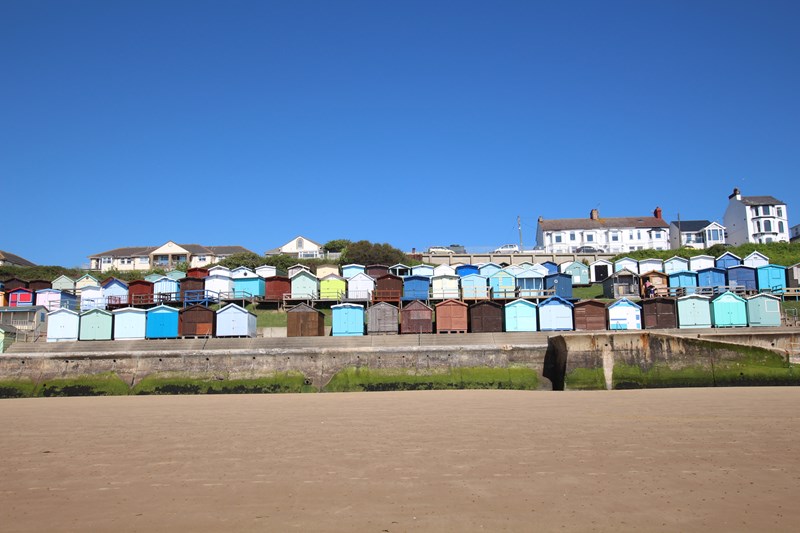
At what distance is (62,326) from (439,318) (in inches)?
940

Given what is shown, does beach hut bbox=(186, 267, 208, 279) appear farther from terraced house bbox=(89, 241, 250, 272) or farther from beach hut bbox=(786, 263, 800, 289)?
beach hut bbox=(786, 263, 800, 289)

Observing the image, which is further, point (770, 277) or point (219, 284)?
point (219, 284)

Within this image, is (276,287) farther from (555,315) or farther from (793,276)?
(793,276)

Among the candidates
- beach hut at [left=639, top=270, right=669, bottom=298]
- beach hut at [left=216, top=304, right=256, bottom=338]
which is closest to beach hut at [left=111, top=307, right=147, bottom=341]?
beach hut at [left=216, top=304, right=256, bottom=338]

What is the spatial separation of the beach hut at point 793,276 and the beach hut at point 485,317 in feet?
81.5

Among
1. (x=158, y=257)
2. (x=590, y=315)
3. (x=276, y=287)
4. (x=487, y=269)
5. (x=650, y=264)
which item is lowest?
(x=590, y=315)

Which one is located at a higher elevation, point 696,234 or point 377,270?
point 696,234

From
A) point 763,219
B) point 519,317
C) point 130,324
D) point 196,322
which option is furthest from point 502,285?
point 763,219

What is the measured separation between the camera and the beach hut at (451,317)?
40.8m

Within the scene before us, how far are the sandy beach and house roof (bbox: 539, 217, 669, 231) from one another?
6777 centimetres

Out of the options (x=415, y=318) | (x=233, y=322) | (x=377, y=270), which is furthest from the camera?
(x=377, y=270)

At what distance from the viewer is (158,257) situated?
83188mm

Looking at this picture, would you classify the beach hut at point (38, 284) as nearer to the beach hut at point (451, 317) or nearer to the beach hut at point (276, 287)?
the beach hut at point (276, 287)

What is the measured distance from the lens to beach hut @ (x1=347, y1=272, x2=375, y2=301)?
48.6m
